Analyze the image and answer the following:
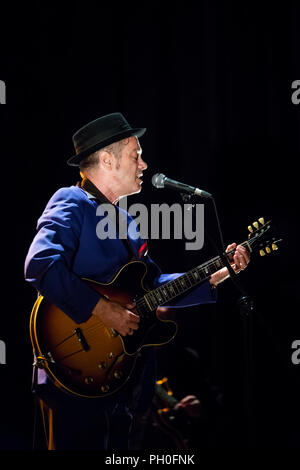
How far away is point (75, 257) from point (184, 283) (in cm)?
56

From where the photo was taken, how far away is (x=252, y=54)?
15.4 feet

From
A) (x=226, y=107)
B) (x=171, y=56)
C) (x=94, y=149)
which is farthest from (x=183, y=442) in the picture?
(x=171, y=56)

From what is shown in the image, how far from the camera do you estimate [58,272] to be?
2.18m

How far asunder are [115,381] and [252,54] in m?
3.51

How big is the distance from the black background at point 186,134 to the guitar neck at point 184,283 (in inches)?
35.6

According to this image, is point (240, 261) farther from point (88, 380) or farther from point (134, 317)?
point (88, 380)

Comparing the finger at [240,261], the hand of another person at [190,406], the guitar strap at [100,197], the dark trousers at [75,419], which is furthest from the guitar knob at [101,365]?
the hand of another person at [190,406]

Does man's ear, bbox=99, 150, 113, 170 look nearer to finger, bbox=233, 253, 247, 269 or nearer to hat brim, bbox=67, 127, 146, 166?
hat brim, bbox=67, 127, 146, 166

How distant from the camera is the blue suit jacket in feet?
7.20

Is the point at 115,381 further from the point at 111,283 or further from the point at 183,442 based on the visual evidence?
the point at 183,442

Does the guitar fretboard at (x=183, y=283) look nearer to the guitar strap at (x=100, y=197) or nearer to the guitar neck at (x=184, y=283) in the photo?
the guitar neck at (x=184, y=283)

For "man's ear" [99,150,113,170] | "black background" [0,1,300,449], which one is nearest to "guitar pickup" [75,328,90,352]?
"man's ear" [99,150,113,170]

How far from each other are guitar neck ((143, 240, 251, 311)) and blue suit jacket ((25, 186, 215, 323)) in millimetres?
83

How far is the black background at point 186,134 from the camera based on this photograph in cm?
337
